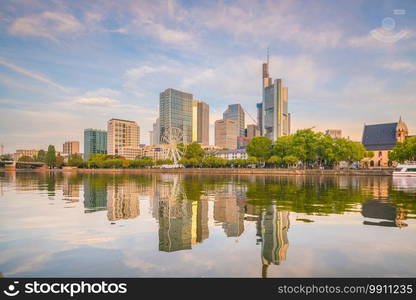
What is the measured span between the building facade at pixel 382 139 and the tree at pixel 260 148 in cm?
5571

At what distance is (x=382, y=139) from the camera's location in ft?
543

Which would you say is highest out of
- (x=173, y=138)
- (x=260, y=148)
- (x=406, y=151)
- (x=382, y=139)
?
(x=173, y=138)

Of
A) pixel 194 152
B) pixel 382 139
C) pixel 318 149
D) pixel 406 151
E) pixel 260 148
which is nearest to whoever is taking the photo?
pixel 406 151

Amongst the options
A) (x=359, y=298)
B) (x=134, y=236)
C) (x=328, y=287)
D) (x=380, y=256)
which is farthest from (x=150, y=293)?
(x=380, y=256)

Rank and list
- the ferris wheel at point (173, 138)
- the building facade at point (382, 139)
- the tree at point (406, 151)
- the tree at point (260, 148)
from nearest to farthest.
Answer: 1. the tree at point (406, 151)
2. the tree at point (260, 148)
3. the building facade at point (382, 139)
4. the ferris wheel at point (173, 138)

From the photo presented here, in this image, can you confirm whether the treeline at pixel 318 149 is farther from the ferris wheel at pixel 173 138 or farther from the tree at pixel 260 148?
the ferris wheel at pixel 173 138

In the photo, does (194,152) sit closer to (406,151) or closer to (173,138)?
(173,138)

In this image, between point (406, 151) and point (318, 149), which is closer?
point (406, 151)

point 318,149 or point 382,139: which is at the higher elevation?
point 382,139

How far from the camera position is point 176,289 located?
312 inches

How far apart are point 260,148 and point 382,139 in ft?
231

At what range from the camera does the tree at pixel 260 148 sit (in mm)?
152750

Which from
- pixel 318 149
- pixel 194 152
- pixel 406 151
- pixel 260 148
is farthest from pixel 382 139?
pixel 194 152

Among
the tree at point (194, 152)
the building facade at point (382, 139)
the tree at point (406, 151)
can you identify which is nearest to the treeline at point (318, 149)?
the tree at point (406, 151)
